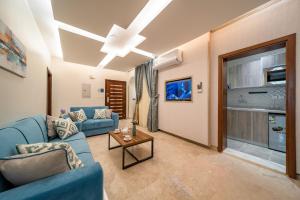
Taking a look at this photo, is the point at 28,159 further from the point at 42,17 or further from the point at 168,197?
the point at 42,17

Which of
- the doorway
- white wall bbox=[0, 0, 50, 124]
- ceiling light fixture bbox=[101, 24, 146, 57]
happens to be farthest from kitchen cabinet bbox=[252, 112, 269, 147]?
the doorway

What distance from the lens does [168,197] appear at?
4.30ft

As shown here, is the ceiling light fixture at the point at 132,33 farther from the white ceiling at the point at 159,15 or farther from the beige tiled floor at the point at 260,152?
the beige tiled floor at the point at 260,152

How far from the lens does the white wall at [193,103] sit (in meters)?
2.61

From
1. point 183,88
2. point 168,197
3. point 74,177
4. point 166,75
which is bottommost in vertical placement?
point 168,197

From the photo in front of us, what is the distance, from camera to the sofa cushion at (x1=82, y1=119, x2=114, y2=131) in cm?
317

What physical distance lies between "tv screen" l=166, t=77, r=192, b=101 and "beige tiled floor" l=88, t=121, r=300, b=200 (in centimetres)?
143

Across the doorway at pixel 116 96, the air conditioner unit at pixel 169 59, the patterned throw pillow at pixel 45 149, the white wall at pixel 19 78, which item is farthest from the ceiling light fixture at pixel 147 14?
the doorway at pixel 116 96

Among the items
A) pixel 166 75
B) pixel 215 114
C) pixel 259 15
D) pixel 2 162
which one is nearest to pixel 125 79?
pixel 166 75

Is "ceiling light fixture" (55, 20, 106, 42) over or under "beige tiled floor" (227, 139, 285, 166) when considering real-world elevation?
over

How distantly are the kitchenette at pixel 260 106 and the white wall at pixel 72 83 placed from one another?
5.04 metres

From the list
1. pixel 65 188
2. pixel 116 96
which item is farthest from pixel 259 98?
pixel 116 96

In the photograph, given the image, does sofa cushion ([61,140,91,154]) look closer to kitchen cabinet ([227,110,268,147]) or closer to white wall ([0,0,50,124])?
white wall ([0,0,50,124])

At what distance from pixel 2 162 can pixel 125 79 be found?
5522 mm
